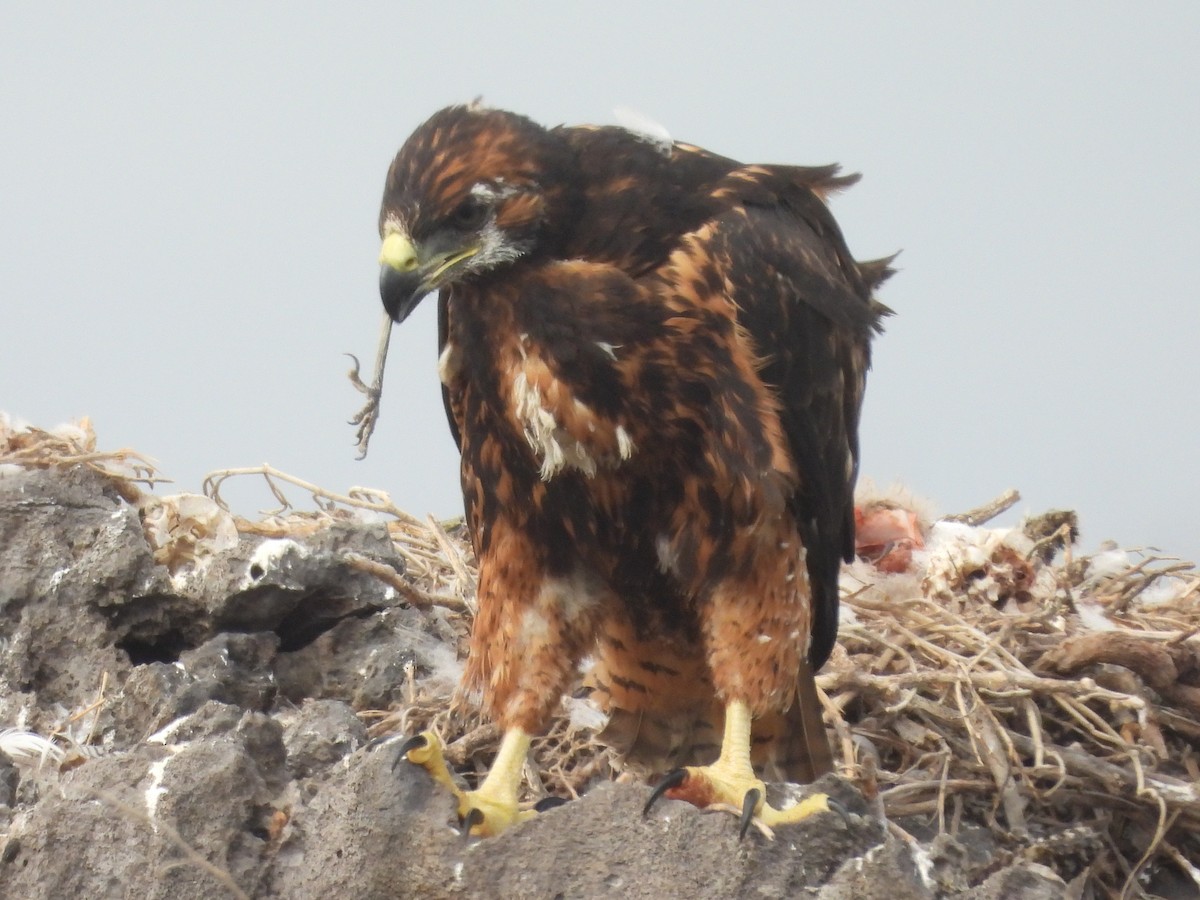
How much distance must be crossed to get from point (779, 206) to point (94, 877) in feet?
6.71

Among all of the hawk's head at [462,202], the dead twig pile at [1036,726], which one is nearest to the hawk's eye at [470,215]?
the hawk's head at [462,202]

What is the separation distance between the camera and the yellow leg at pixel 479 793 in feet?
7.79

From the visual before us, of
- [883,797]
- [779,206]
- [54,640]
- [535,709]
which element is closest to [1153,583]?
[883,797]

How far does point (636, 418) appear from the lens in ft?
8.92

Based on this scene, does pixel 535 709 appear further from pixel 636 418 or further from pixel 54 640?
pixel 54 640

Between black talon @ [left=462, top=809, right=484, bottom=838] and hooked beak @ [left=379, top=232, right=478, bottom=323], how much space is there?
3.15 feet

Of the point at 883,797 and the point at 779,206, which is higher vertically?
the point at 779,206

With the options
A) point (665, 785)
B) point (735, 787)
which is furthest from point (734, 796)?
point (665, 785)

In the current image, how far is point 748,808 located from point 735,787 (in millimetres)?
312

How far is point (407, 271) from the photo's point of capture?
8.55 feet

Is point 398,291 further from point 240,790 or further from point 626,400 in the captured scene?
point 240,790

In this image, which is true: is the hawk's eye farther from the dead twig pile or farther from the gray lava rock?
the dead twig pile

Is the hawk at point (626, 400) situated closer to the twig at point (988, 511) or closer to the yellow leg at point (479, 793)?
the yellow leg at point (479, 793)

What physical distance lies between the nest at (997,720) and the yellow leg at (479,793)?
0.51m
